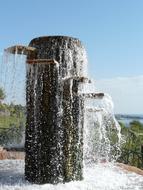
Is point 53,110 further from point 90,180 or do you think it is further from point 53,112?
point 90,180

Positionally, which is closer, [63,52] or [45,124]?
[45,124]

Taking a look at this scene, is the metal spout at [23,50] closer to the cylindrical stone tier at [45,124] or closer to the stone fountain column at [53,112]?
the stone fountain column at [53,112]

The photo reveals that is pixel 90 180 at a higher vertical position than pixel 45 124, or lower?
lower

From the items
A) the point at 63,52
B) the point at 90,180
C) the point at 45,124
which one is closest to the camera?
the point at 45,124

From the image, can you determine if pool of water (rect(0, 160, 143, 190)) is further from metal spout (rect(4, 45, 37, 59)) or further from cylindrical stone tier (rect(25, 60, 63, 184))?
metal spout (rect(4, 45, 37, 59))

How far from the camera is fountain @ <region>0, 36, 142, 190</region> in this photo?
7965mm

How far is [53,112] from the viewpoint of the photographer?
798cm

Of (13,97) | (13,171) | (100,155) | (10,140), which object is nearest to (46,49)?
(13,97)

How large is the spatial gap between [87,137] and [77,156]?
88 cm

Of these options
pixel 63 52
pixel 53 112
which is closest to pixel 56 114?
pixel 53 112

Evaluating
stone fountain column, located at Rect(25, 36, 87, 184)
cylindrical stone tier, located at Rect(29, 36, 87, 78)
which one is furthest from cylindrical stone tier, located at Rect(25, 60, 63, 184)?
cylindrical stone tier, located at Rect(29, 36, 87, 78)

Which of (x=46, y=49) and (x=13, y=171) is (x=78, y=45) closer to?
(x=46, y=49)

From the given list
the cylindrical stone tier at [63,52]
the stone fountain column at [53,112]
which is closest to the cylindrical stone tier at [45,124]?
the stone fountain column at [53,112]

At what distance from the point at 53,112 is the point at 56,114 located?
0.21 feet
